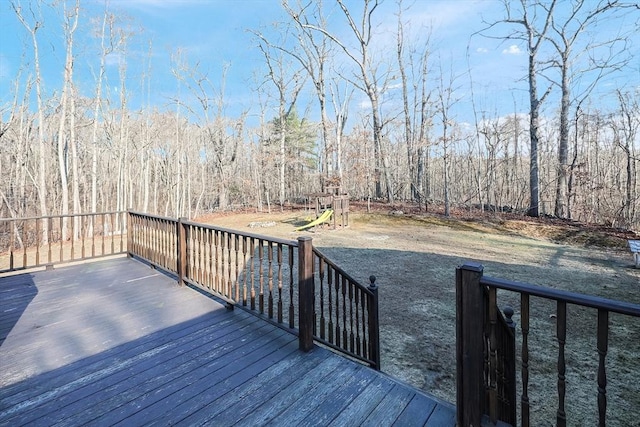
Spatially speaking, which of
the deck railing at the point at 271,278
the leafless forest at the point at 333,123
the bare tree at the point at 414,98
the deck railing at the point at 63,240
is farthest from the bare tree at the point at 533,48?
the deck railing at the point at 63,240

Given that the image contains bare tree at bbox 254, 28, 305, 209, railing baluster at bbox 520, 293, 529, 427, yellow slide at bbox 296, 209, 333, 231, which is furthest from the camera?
bare tree at bbox 254, 28, 305, 209

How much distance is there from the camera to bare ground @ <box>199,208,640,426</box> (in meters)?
2.70

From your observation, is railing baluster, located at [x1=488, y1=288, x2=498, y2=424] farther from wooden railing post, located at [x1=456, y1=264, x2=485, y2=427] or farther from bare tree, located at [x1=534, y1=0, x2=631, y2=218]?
bare tree, located at [x1=534, y1=0, x2=631, y2=218]

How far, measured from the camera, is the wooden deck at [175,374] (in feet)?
5.48

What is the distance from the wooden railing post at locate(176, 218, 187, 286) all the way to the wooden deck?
56 cm

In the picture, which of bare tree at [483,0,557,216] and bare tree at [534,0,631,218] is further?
bare tree at [483,0,557,216]

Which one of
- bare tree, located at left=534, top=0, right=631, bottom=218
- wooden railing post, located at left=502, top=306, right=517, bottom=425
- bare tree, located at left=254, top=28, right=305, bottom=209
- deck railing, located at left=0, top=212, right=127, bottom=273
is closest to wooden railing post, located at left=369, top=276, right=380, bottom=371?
wooden railing post, located at left=502, top=306, right=517, bottom=425

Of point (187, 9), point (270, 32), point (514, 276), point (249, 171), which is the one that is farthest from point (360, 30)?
point (514, 276)

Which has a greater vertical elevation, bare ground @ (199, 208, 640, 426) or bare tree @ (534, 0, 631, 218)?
bare tree @ (534, 0, 631, 218)

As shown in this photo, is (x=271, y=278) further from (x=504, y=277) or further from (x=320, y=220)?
(x=320, y=220)

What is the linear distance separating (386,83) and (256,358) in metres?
16.7

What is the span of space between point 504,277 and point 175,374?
559 cm

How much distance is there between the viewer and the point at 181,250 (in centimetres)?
372

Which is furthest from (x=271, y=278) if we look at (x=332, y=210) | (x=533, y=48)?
(x=533, y=48)
